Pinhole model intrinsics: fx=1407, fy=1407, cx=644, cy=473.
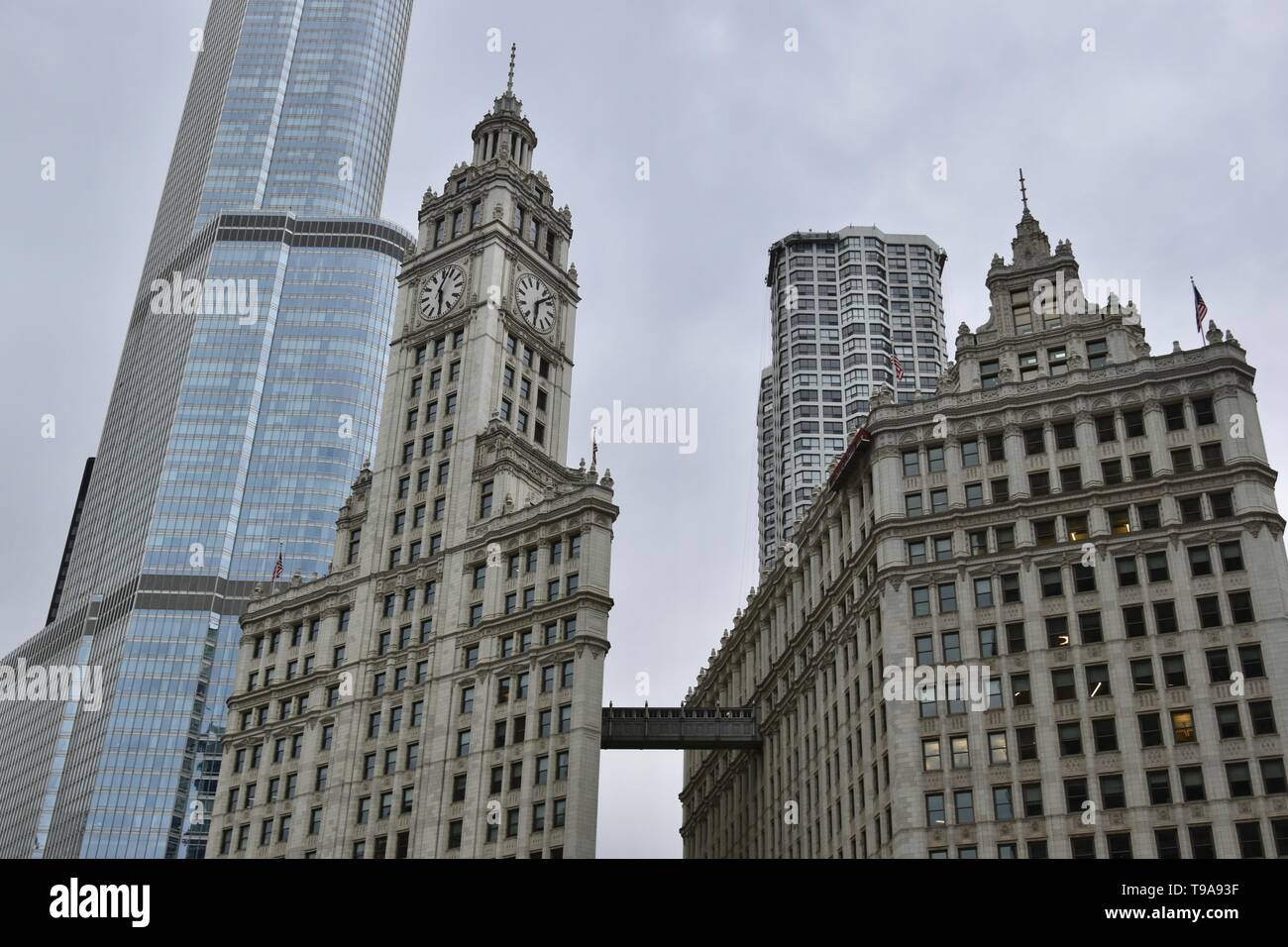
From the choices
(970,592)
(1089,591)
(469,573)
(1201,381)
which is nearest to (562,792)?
(469,573)

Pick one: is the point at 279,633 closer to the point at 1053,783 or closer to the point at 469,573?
the point at 469,573

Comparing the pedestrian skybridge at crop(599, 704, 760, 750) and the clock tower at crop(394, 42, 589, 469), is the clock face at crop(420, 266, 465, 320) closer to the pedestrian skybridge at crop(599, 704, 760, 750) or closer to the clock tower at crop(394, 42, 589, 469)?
the clock tower at crop(394, 42, 589, 469)

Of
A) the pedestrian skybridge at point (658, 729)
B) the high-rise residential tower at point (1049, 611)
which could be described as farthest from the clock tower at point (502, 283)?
the high-rise residential tower at point (1049, 611)

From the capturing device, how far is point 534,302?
137 metres

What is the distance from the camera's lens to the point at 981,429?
10150 centimetres

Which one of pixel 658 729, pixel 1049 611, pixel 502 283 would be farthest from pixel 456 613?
pixel 1049 611

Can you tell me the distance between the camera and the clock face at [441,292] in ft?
442

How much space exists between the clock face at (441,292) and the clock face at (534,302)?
5.72 meters

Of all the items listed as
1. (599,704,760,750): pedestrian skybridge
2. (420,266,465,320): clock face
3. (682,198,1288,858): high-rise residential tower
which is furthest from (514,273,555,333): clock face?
(599,704,760,750): pedestrian skybridge

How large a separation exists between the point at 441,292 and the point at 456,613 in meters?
36.4

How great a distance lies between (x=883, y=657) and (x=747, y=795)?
34.3 metres
